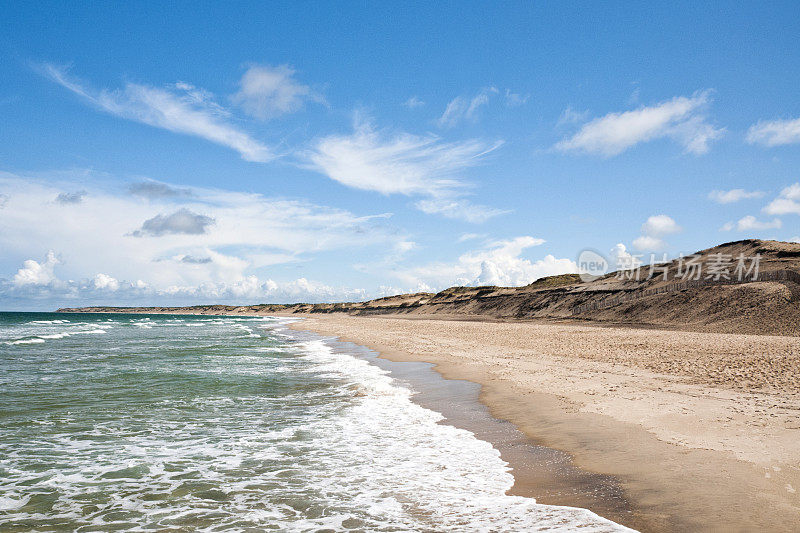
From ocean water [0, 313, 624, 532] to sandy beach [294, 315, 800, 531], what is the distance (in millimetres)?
1153

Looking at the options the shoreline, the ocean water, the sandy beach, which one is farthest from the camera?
the shoreline

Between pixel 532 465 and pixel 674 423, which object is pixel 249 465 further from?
pixel 674 423

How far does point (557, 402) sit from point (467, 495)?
6.65 meters

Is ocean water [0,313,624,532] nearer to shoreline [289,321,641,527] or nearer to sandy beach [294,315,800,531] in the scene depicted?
shoreline [289,321,641,527]

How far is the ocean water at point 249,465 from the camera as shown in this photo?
20.6 ft

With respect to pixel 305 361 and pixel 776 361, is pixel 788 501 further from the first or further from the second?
pixel 305 361

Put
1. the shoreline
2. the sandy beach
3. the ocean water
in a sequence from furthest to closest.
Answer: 1. the shoreline
2. the ocean water
3. the sandy beach

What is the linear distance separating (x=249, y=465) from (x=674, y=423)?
29.4 feet

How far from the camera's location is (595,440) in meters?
9.15

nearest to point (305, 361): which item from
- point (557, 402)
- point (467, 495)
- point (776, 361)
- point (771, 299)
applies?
point (557, 402)

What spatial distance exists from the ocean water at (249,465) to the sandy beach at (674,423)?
3.78 feet

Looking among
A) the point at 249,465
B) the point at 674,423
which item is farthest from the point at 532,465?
the point at 249,465

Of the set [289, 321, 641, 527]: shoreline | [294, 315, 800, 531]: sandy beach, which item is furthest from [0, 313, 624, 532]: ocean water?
[294, 315, 800, 531]: sandy beach

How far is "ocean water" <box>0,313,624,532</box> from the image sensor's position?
627 cm
